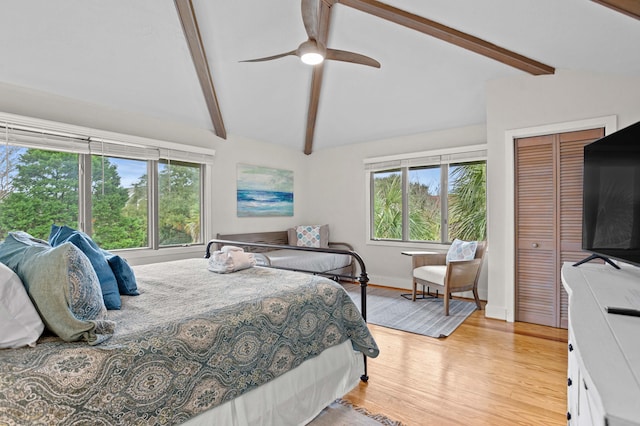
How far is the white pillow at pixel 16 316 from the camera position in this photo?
1065 millimetres

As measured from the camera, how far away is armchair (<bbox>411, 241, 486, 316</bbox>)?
11.9 ft

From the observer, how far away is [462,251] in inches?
154

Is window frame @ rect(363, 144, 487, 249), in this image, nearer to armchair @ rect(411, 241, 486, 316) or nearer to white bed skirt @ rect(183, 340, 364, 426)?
armchair @ rect(411, 241, 486, 316)

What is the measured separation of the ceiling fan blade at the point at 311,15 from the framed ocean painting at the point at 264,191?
2910 mm

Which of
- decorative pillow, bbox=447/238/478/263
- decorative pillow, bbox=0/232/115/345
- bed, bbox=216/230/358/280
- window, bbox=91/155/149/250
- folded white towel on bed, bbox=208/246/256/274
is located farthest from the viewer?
bed, bbox=216/230/358/280

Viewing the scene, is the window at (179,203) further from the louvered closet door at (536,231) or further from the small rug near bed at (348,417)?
the louvered closet door at (536,231)

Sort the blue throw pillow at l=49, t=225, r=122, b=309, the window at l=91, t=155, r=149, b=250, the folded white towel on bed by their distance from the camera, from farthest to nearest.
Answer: the window at l=91, t=155, r=149, b=250 → the folded white towel on bed → the blue throw pillow at l=49, t=225, r=122, b=309

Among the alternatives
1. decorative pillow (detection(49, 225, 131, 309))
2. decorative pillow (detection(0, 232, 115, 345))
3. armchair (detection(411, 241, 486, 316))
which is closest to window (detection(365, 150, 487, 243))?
armchair (detection(411, 241, 486, 316))

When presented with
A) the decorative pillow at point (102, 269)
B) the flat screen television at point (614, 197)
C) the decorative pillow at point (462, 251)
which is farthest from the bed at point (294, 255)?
the flat screen television at point (614, 197)

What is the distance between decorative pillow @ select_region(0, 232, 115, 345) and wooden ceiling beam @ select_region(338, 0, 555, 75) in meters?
2.83

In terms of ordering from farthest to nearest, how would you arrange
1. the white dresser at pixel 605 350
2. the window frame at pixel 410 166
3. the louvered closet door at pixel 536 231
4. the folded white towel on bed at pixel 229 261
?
the window frame at pixel 410 166 < the louvered closet door at pixel 536 231 < the folded white towel on bed at pixel 229 261 < the white dresser at pixel 605 350

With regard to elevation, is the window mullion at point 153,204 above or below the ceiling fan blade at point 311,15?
below

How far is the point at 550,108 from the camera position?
314cm

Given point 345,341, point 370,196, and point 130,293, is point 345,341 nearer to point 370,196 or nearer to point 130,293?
point 130,293
